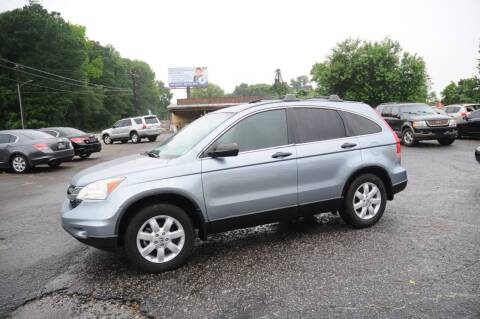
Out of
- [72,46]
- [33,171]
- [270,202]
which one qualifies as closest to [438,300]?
[270,202]

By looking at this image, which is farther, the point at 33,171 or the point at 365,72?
the point at 365,72

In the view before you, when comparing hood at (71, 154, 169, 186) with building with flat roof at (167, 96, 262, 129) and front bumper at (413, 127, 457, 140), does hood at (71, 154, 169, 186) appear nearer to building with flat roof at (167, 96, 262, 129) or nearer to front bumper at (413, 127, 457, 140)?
front bumper at (413, 127, 457, 140)

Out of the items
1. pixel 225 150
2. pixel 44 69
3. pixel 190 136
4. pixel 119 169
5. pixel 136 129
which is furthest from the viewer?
pixel 44 69

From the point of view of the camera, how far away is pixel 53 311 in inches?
123

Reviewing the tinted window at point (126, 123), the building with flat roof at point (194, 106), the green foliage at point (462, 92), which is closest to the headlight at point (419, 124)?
the tinted window at point (126, 123)

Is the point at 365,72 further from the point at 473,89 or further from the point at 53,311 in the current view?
the point at 53,311

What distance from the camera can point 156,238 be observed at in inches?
147

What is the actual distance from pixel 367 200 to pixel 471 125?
50.6ft

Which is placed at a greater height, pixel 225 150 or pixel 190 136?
pixel 190 136

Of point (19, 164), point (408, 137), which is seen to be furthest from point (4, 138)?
point (408, 137)

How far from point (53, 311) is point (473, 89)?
46.4 metres

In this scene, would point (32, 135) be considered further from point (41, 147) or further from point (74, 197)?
point (74, 197)

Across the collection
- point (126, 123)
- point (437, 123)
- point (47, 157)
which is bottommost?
point (47, 157)

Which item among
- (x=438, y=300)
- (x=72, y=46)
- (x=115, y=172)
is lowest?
(x=438, y=300)
